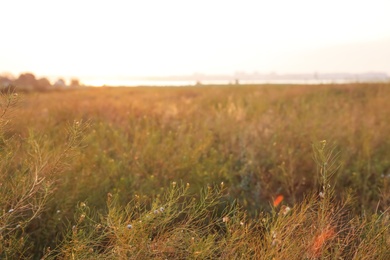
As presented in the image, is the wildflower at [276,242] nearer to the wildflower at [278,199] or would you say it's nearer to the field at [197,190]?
the field at [197,190]

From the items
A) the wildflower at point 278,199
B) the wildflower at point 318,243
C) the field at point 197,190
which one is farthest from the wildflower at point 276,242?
the wildflower at point 278,199

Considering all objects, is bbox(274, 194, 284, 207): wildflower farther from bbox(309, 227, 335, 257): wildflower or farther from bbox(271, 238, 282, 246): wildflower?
bbox(271, 238, 282, 246): wildflower

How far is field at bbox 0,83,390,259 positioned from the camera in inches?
89.4

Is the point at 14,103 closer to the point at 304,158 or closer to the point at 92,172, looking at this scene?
the point at 92,172

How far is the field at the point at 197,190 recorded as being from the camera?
7.45ft

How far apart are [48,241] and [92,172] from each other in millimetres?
855

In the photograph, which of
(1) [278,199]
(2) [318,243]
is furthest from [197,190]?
(2) [318,243]

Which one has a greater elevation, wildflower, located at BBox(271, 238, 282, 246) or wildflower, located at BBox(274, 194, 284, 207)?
wildflower, located at BBox(271, 238, 282, 246)

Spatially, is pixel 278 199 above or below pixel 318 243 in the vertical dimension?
below

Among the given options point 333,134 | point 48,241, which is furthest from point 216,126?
point 48,241

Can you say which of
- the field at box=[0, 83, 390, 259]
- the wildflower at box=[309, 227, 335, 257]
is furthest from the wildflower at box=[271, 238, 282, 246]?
the wildflower at box=[309, 227, 335, 257]

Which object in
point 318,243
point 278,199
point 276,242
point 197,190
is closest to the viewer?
point 276,242

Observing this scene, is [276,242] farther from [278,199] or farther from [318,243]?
[278,199]

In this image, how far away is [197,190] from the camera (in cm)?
383
